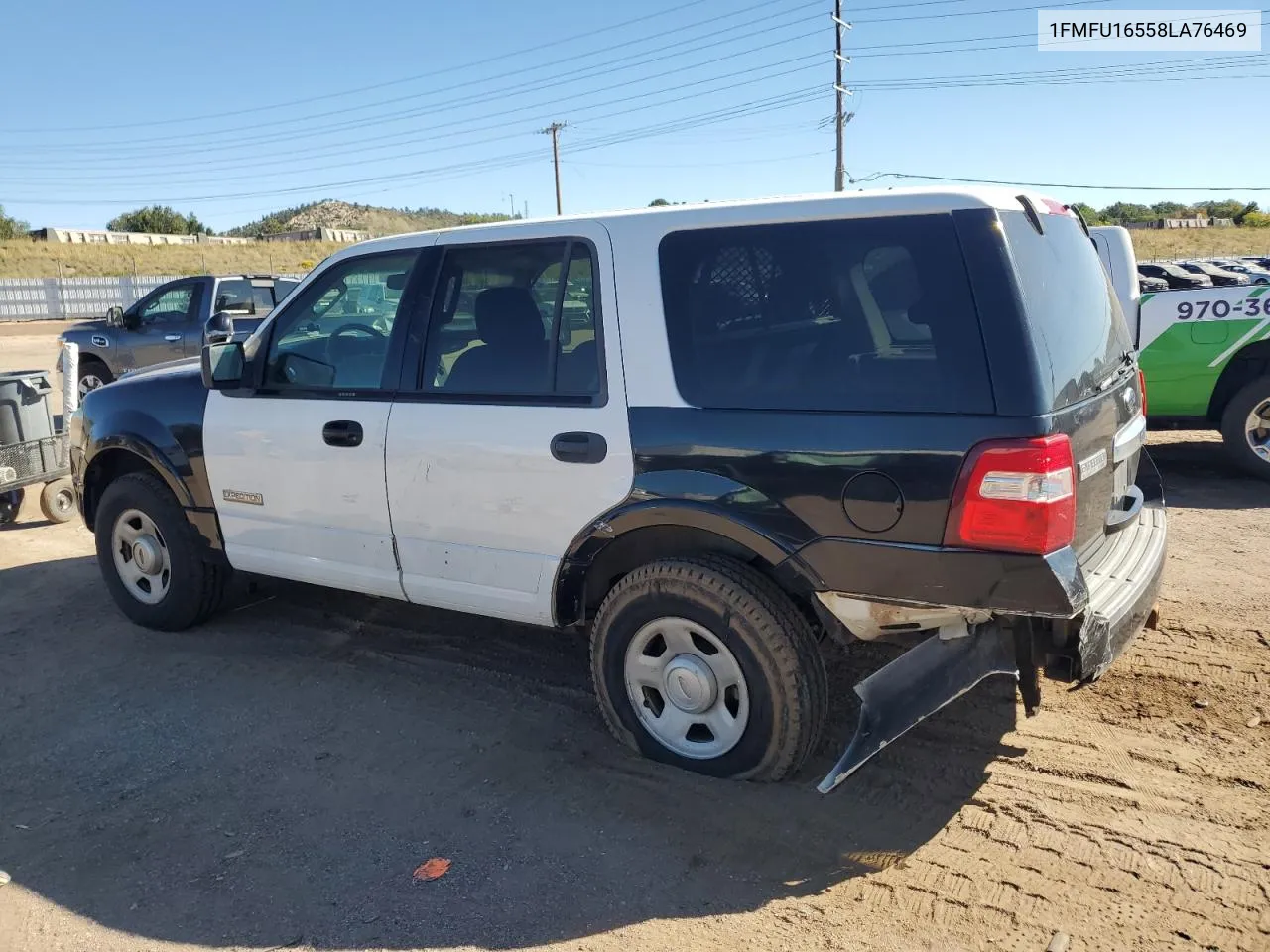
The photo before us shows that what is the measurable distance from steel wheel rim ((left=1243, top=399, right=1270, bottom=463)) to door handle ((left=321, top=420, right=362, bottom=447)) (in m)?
6.71

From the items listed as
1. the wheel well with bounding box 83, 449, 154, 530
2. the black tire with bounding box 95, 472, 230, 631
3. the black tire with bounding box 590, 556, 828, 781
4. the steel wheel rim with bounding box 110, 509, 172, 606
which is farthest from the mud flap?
the wheel well with bounding box 83, 449, 154, 530

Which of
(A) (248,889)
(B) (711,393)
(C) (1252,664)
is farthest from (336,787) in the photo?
(C) (1252,664)

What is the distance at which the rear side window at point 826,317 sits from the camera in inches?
120

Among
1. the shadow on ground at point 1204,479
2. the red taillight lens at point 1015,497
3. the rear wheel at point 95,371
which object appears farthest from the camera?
the rear wheel at point 95,371

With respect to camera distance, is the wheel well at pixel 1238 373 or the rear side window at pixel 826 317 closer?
the rear side window at pixel 826 317

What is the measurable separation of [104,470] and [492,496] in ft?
9.29

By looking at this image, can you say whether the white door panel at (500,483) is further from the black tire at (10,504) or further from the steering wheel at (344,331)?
the black tire at (10,504)

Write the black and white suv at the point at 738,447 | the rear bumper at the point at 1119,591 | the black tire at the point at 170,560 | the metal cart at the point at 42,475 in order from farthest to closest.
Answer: the metal cart at the point at 42,475 → the black tire at the point at 170,560 → the rear bumper at the point at 1119,591 → the black and white suv at the point at 738,447

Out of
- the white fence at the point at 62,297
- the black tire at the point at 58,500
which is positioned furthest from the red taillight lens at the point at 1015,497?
the white fence at the point at 62,297

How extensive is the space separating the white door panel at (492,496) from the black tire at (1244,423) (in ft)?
20.2

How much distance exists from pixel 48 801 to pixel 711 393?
2.91m

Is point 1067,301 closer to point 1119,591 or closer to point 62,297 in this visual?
point 1119,591

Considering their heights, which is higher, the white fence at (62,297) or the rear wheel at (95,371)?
the white fence at (62,297)

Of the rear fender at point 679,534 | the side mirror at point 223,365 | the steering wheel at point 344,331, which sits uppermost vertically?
the steering wheel at point 344,331
